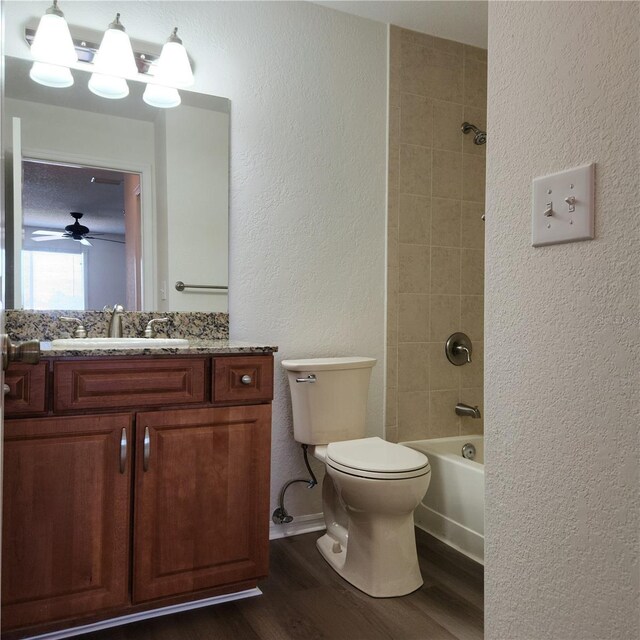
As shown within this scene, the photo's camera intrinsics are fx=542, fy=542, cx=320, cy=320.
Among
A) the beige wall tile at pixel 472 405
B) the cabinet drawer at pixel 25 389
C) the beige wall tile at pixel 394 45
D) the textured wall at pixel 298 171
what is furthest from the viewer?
the beige wall tile at pixel 472 405

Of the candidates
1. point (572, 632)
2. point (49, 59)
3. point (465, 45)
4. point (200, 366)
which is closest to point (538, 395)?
point (572, 632)

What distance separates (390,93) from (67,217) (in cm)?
164

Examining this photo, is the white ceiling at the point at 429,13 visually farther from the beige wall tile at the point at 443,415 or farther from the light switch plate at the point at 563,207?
the light switch plate at the point at 563,207

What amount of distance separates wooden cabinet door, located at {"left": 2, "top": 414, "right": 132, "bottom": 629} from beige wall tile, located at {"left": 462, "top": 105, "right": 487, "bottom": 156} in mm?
2248

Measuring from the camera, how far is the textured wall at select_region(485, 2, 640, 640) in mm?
651

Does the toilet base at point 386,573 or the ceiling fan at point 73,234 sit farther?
the ceiling fan at point 73,234

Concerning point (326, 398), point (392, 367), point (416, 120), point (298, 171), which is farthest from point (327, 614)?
point (416, 120)

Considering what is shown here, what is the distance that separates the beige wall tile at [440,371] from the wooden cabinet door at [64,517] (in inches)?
65.5

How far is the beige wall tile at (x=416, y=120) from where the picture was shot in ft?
9.05

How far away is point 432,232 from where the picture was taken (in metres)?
2.83

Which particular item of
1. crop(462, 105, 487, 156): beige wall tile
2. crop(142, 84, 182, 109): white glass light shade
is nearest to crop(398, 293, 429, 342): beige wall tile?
crop(462, 105, 487, 156): beige wall tile

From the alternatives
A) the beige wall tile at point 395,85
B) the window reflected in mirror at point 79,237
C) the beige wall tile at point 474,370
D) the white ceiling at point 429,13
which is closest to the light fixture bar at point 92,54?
the window reflected in mirror at point 79,237

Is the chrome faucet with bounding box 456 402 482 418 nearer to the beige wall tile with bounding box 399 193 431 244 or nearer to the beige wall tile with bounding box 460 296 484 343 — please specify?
the beige wall tile with bounding box 460 296 484 343

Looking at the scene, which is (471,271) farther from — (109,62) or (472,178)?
(109,62)
